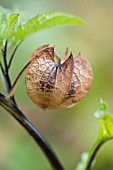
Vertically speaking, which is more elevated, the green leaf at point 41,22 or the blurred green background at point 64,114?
the green leaf at point 41,22

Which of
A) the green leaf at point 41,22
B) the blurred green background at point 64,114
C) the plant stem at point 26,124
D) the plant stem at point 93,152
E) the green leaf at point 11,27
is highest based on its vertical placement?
the green leaf at point 11,27

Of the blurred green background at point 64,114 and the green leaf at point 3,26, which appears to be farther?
the blurred green background at point 64,114

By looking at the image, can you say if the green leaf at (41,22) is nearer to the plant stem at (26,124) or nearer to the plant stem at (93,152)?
the plant stem at (26,124)

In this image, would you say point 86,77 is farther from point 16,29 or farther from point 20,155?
point 20,155

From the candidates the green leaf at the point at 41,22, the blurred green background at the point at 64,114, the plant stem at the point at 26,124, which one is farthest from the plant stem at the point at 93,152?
the blurred green background at the point at 64,114

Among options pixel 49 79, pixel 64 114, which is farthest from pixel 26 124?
pixel 64 114

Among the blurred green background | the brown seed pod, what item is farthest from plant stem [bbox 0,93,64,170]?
the blurred green background

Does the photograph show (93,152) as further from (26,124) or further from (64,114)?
(64,114)

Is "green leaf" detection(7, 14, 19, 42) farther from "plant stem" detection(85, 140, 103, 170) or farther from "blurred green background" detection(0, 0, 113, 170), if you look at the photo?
"blurred green background" detection(0, 0, 113, 170)
